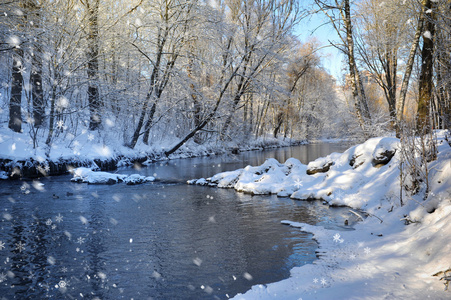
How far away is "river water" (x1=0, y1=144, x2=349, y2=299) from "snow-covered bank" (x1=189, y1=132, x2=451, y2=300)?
47 centimetres

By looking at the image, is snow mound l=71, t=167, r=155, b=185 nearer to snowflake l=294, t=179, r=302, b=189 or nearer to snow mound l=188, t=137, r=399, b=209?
snow mound l=188, t=137, r=399, b=209

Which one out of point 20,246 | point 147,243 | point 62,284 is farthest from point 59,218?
point 62,284

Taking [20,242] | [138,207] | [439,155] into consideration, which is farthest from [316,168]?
[20,242]

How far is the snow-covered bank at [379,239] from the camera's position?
403cm

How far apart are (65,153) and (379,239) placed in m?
15.5

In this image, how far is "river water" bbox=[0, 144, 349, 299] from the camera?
4.63 meters

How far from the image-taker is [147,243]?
21.1 ft

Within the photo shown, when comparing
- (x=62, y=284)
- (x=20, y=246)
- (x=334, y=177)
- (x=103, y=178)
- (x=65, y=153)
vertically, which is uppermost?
(x=65, y=153)

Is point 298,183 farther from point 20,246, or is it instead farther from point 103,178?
point 20,246

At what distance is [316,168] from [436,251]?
7.71m

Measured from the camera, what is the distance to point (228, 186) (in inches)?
528

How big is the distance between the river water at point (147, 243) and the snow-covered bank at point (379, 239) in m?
0.47

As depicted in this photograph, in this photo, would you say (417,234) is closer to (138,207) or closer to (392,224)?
(392,224)

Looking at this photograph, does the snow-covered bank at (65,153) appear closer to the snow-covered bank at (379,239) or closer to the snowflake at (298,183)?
the snowflake at (298,183)
